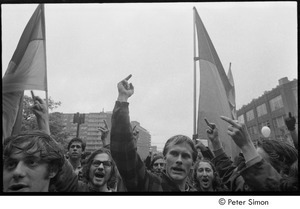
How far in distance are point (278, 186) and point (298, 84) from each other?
3.11 feet

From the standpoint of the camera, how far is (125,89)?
2.87 meters

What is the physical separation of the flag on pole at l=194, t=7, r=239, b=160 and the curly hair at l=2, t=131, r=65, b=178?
4.37ft

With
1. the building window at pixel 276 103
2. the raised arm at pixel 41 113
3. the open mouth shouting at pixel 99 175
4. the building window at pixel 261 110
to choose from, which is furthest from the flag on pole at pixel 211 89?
the raised arm at pixel 41 113

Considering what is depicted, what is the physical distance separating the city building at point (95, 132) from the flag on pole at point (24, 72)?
1.45 feet

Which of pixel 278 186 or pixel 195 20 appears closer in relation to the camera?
pixel 278 186

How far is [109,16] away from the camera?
2.99 meters

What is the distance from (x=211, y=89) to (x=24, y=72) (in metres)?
1.89

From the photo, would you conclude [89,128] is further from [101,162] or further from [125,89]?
[125,89]

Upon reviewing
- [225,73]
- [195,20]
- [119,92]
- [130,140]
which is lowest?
[130,140]

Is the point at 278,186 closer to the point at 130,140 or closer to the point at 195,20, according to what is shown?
the point at 130,140

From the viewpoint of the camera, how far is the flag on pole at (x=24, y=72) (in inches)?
113

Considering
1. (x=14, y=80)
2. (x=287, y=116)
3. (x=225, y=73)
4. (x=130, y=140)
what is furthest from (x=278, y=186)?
(x=14, y=80)

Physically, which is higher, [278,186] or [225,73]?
[225,73]

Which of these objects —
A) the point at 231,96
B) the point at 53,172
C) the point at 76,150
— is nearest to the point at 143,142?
the point at 76,150
